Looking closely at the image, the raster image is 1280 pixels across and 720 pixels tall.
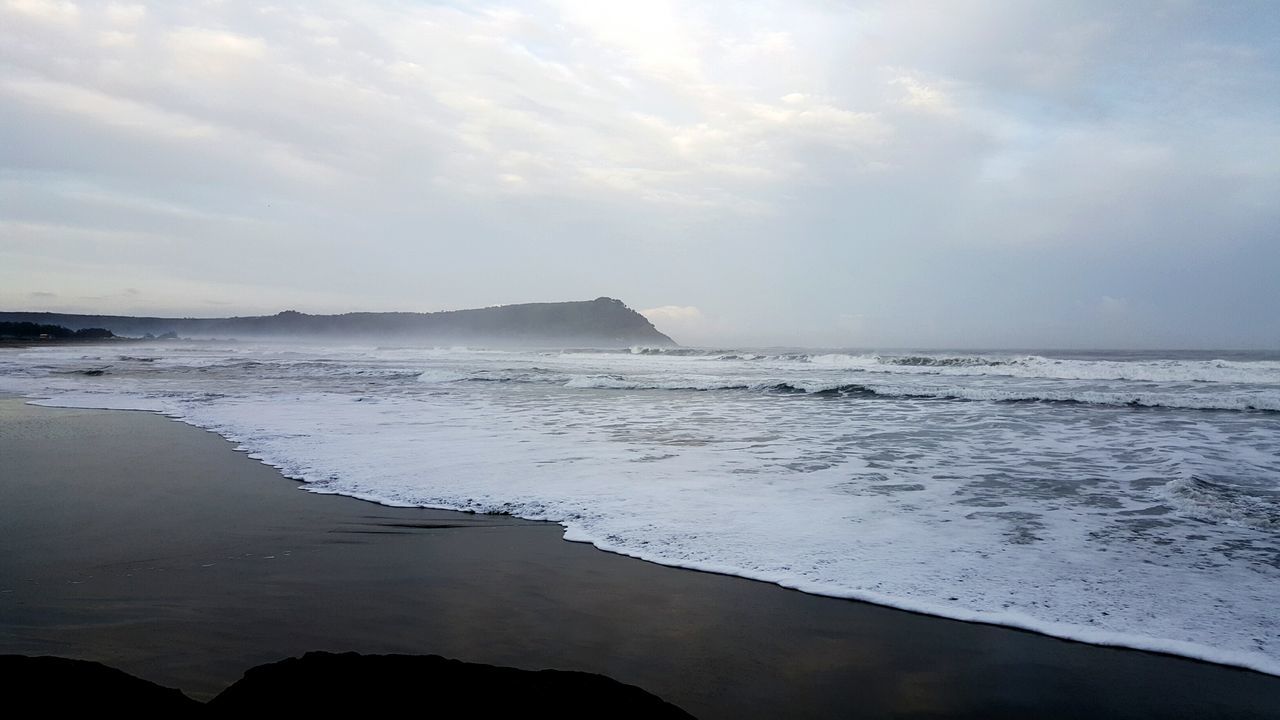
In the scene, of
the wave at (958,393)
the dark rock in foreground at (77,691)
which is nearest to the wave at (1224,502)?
the dark rock in foreground at (77,691)

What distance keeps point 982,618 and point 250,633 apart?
362 cm

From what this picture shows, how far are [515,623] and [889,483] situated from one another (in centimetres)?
460

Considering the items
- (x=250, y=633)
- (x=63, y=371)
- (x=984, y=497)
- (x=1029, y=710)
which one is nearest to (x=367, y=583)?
(x=250, y=633)

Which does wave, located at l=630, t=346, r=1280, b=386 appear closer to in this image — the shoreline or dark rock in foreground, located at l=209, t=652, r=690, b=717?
the shoreline

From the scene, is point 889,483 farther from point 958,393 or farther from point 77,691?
point 958,393

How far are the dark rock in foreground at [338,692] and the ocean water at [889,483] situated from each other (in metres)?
2.44

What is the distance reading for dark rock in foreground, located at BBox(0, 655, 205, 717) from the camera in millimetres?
1685

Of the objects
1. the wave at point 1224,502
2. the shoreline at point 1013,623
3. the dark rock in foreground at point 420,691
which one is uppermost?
the dark rock in foreground at point 420,691

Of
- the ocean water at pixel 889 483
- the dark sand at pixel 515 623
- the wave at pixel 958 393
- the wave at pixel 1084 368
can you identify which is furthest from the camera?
the wave at pixel 1084 368

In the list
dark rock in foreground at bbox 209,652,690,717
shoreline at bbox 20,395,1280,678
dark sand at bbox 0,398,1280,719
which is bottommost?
dark sand at bbox 0,398,1280,719

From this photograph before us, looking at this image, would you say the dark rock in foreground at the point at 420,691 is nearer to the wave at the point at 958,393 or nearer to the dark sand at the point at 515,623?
the dark sand at the point at 515,623

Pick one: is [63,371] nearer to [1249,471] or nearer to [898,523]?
[898,523]

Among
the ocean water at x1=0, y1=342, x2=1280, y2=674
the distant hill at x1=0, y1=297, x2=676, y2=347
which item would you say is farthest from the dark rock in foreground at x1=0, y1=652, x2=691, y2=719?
the distant hill at x1=0, y1=297, x2=676, y2=347

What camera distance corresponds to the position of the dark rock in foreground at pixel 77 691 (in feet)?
5.53
